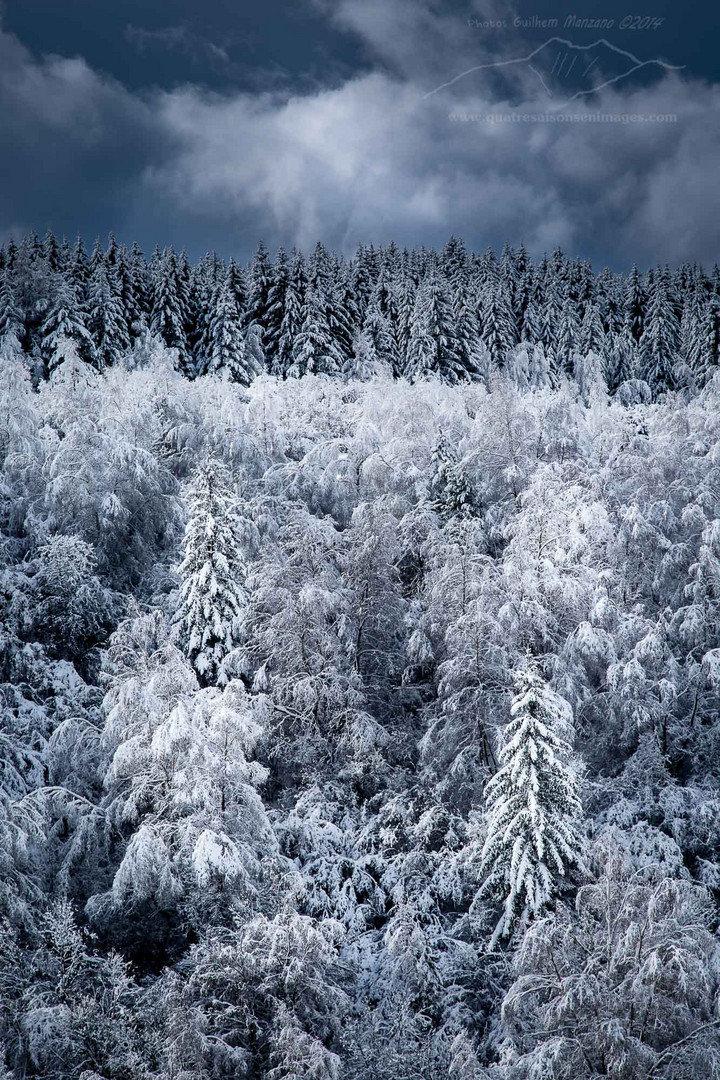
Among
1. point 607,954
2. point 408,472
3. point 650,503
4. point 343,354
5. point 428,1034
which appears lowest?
point 428,1034

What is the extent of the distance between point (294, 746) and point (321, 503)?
465 inches

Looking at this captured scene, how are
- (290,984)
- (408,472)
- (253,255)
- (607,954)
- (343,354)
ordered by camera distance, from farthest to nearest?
(253,255), (343,354), (408,472), (290,984), (607,954)

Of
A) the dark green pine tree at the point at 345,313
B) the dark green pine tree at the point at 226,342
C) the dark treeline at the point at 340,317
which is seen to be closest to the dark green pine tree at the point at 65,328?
the dark treeline at the point at 340,317

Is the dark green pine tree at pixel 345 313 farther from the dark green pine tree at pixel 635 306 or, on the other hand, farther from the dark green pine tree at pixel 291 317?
the dark green pine tree at pixel 635 306

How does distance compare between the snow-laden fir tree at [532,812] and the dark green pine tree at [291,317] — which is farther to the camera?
the dark green pine tree at [291,317]

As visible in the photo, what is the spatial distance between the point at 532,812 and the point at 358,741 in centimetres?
630

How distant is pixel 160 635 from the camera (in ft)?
70.2

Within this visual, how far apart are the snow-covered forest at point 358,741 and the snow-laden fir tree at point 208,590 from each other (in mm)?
105

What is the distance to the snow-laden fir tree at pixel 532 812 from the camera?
641 inches

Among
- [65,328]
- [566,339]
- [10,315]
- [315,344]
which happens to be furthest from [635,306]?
[10,315]

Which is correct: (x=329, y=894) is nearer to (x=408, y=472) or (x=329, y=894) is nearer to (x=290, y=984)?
(x=290, y=984)

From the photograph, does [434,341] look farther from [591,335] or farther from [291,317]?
[591,335]

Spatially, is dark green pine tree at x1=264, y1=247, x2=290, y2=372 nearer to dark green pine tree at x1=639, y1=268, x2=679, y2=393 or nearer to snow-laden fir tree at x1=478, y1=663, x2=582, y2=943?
dark green pine tree at x1=639, y1=268, x2=679, y2=393

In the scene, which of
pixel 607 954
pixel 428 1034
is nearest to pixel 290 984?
pixel 428 1034
